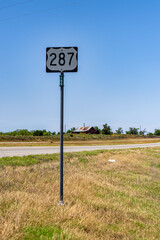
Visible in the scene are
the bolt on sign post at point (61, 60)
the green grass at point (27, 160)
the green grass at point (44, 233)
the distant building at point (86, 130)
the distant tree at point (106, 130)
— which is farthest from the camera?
the distant building at point (86, 130)

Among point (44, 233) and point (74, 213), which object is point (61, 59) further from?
point (44, 233)

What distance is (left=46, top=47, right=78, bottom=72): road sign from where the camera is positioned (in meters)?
5.11

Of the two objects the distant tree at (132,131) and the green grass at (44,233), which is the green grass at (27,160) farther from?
the distant tree at (132,131)

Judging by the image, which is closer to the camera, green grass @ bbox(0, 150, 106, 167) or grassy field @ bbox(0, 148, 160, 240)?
grassy field @ bbox(0, 148, 160, 240)

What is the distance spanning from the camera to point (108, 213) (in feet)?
15.6

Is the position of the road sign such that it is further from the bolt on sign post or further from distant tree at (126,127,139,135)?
distant tree at (126,127,139,135)

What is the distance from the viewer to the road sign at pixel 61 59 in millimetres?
5109

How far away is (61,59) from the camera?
5.14m

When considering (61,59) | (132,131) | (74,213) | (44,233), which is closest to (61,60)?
(61,59)

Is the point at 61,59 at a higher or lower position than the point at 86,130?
higher

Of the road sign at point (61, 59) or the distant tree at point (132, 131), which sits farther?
the distant tree at point (132, 131)

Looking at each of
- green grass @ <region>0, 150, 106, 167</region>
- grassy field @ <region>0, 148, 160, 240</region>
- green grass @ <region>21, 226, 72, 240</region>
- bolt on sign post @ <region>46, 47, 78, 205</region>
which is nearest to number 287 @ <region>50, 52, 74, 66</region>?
bolt on sign post @ <region>46, 47, 78, 205</region>

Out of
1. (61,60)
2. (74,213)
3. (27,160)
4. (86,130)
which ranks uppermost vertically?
(61,60)

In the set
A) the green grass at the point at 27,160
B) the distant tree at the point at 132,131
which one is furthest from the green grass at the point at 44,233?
the distant tree at the point at 132,131
